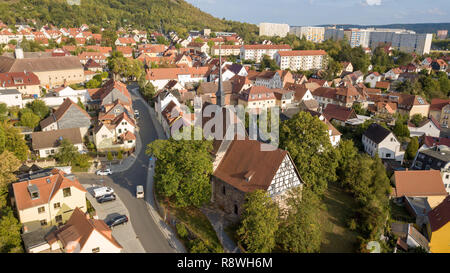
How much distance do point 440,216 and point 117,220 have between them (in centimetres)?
2816

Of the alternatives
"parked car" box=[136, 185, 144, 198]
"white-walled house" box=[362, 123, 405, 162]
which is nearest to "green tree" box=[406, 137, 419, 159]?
"white-walled house" box=[362, 123, 405, 162]

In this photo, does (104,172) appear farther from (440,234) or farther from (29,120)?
(440,234)

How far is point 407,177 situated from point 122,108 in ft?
121

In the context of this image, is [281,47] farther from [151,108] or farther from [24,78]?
[24,78]

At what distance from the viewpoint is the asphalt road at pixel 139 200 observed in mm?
23250

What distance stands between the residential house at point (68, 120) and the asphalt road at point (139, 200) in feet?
24.5

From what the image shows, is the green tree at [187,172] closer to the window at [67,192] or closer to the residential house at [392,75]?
the window at [67,192]

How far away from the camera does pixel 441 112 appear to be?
63125 millimetres

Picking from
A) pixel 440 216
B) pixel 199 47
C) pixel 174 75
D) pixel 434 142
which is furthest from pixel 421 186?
pixel 199 47

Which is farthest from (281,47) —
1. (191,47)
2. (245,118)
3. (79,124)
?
(79,124)

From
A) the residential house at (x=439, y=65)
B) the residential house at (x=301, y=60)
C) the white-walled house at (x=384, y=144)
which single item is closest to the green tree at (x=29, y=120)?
the white-walled house at (x=384, y=144)

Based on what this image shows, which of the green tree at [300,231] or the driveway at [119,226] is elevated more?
the green tree at [300,231]

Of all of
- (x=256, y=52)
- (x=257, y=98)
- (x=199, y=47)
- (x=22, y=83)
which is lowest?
(x=257, y=98)

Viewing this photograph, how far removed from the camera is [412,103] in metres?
61.2
